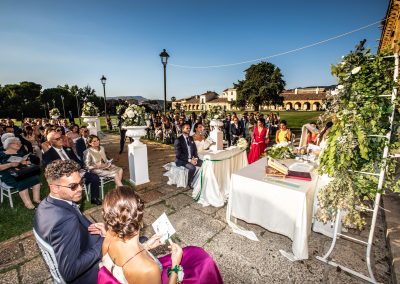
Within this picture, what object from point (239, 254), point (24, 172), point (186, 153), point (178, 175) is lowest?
point (239, 254)

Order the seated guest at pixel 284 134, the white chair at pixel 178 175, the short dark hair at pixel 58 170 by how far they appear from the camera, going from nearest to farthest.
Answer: the short dark hair at pixel 58 170 < the white chair at pixel 178 175 < the seated guest at pixel 284 134

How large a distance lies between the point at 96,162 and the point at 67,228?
3557 mm

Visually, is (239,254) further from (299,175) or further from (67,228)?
(67,228)

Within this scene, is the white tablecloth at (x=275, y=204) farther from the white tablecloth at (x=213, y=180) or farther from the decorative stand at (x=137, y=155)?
the decorative stand at (x=137, y=155)

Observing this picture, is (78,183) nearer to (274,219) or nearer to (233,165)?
(274,219)

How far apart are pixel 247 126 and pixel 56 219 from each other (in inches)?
454

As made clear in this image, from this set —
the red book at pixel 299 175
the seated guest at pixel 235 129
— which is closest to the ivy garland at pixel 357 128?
the red book at pixel 299 175

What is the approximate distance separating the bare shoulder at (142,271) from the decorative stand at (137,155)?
4.55 m

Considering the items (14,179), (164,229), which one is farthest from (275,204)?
(14,179)

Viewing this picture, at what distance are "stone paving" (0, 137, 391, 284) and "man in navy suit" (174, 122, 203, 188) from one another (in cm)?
135

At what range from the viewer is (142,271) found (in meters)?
1.33

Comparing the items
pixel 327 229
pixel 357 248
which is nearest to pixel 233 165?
pixel 327 229

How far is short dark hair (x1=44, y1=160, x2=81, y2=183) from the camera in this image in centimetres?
191

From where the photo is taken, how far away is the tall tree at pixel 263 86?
40594 millimetres
